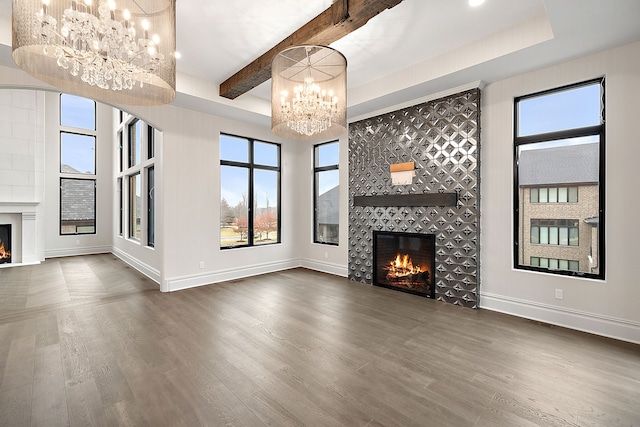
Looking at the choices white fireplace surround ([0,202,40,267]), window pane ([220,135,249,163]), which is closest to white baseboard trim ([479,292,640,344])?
window pane ([220,135,249,163])

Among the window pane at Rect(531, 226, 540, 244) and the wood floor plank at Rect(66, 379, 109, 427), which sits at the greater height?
the window pane at Rect(531, 226, 540, 244)

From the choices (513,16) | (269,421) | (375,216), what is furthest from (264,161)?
(269,421)

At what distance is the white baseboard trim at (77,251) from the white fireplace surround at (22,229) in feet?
3.28

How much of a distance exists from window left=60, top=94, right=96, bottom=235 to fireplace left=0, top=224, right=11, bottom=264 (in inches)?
55.6

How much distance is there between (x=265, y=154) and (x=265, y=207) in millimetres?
1164

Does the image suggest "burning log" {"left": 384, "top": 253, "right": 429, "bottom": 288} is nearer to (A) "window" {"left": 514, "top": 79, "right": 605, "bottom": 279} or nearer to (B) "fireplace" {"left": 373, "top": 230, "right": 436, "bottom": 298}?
(B) "fireplace" {"left": 373, "top": 230, "right": 436, "bottom": 298}

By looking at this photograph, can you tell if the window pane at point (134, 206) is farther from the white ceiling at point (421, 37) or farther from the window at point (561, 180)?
the window at point (561, 180)

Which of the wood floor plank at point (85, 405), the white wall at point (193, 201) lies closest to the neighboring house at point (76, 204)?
the white wall at point (193, 201)

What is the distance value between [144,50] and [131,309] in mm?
3430

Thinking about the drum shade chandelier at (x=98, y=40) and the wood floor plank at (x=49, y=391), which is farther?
the wood floor plank at (x=49, y=391)

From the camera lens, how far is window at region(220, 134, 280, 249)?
590cm

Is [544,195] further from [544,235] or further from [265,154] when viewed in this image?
[265,154]

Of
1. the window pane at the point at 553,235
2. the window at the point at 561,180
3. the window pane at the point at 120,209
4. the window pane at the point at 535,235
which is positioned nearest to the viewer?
the window at the point at 561,180

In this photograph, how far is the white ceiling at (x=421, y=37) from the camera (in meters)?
2.93
